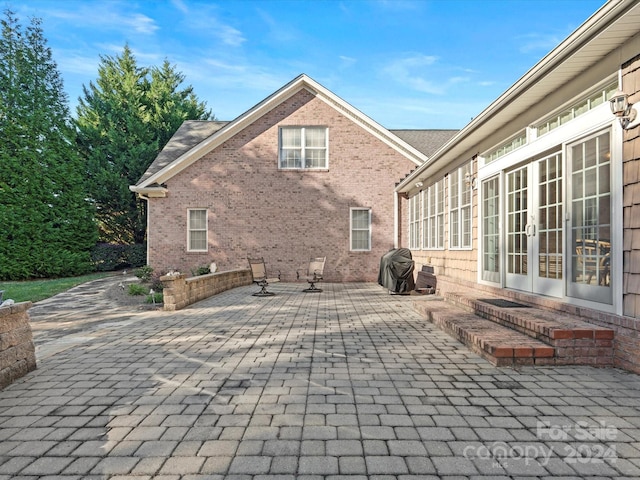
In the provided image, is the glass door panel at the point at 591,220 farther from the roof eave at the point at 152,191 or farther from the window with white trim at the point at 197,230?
the roof eave at the point at 152,191

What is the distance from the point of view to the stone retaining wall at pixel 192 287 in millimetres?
7887

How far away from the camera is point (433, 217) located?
11.1m

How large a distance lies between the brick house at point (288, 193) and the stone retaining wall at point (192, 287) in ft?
9.03

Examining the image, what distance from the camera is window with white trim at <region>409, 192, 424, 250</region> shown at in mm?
12852

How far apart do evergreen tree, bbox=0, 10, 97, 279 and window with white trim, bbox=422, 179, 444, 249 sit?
644 inches

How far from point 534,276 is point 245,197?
1103 centimetres

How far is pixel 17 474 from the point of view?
82.3 inches

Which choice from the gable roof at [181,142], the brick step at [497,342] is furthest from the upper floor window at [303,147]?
the brick step at [497,342]

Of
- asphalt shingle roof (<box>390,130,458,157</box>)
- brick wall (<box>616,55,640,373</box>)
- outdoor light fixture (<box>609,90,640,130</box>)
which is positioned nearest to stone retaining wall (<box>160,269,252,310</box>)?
brick wall (<box>616,55,640,373</box>)

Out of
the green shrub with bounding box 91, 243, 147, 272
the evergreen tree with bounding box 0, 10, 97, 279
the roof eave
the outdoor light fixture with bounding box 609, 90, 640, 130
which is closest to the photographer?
the outdoor light fixture with bounding box 609, 90, 640, 130

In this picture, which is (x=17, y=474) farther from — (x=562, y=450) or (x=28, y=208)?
(x=28, y=208)

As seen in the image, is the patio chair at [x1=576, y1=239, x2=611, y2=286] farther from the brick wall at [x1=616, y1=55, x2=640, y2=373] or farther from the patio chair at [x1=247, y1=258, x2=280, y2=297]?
the patio chair at [x1=247, y1=258, x2=280, y2=297]

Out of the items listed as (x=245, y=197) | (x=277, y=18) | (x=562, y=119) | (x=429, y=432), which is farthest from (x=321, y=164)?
(x=429, y=432)

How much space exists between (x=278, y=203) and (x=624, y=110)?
11667mm
